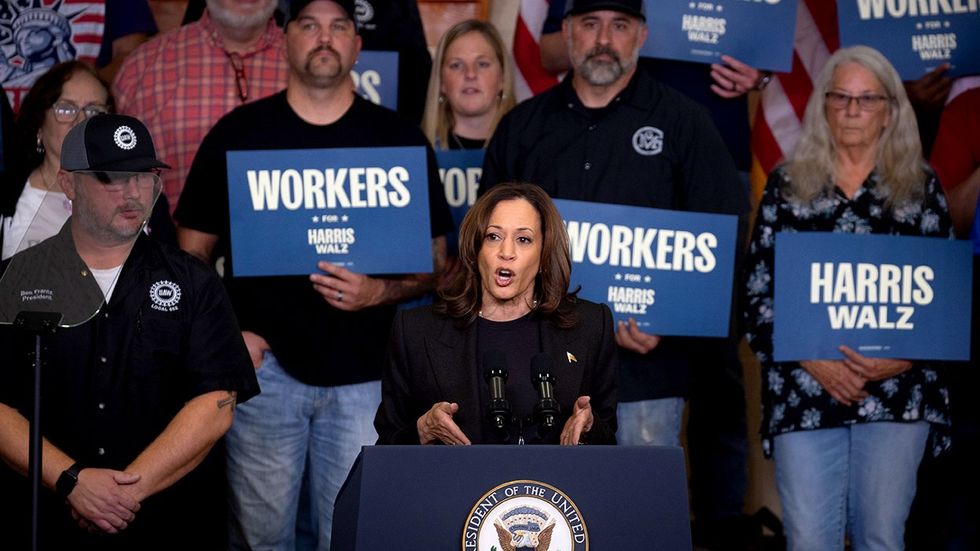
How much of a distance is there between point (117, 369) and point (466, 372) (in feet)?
3.39

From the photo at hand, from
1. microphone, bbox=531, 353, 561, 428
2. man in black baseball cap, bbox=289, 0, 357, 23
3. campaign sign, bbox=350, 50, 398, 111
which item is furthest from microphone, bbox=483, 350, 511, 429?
campaign sign, bbox=350, 50, 398, 111

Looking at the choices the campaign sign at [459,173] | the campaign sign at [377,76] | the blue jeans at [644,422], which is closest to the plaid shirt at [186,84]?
the campaign sign at [377,76]

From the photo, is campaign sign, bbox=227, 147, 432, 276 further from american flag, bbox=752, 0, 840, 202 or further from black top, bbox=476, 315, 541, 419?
american flag, bbox=752, 0, 840, 202

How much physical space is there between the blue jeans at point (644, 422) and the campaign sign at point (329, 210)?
87 centimetres

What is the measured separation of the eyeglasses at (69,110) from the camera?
4711mm

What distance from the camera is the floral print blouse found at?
4.55m

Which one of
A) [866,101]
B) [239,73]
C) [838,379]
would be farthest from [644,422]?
[239,73]

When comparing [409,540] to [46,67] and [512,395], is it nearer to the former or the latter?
[512,395]

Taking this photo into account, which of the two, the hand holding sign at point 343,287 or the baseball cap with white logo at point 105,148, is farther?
the hand holding sign at point 343,287

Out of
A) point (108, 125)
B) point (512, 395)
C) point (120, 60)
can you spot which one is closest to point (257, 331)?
point (108, 125)

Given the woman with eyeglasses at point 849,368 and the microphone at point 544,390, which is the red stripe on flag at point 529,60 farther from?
the microphone at point 544,390

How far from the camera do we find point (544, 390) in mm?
3174

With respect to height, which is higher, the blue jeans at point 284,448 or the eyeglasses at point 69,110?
the eyeglasses at point 69,110

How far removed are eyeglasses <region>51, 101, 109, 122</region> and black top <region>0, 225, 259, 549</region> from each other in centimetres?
88
